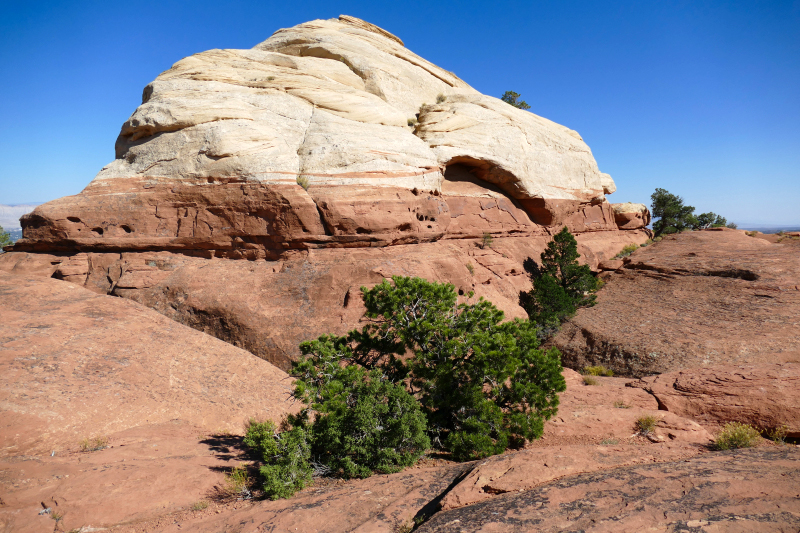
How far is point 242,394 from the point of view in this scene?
12.4 m

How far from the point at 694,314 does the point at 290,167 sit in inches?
746

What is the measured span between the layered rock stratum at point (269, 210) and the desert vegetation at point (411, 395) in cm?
521

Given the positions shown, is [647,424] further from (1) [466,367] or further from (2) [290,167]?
(2) [290,167]

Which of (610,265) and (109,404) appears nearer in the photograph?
(109,404)

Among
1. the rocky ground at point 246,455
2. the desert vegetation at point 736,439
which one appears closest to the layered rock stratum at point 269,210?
the rocky ground at point 246,455

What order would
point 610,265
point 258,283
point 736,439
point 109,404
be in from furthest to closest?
point 610,265 < point 258,283 < point 109,404 < point 736,439

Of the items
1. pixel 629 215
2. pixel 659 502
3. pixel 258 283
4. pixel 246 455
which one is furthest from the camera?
pixel 629 215

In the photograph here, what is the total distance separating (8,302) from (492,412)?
1564 centimetres

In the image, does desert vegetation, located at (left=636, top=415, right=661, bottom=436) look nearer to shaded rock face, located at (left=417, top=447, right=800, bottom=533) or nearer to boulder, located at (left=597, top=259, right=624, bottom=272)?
shaded rock face, located at (left=417, top=447, right=800, bottom=533)

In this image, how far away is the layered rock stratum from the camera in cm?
1577

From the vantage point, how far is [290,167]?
17453mm

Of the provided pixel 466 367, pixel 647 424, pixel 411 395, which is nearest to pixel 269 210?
pixel 411 395

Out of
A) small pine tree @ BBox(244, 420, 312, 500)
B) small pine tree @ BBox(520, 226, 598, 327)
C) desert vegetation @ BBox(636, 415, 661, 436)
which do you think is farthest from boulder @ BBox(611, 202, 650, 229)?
small pine tree @ BBox(244, 420, 312, 500)

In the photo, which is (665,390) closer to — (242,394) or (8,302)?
(242,394)
